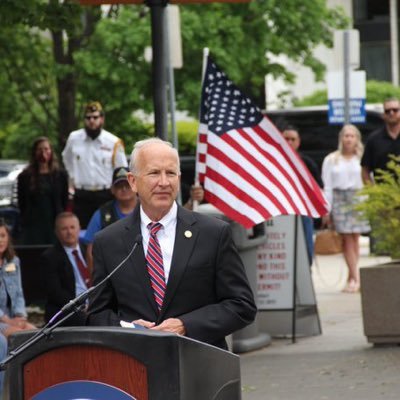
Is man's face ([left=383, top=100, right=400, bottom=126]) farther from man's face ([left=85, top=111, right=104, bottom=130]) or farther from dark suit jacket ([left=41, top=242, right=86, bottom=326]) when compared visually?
dark suit jacket ([left=41, top=242, right=86, bottom=326])

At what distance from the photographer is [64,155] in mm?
15039

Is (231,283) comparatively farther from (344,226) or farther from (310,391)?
(344,226)

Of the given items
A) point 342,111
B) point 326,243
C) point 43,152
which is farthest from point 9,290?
point 342,111

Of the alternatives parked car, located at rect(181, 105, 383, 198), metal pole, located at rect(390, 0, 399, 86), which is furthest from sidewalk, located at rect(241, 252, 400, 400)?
metal pole, located at rect(390, 0, 399, 86)

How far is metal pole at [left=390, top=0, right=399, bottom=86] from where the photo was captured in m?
61.0

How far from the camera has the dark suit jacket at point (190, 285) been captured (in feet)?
18.1

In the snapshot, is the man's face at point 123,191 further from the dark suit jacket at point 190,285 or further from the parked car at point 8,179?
the parked car at point 8,179

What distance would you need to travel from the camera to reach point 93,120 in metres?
14.6

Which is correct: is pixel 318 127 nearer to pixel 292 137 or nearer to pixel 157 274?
pixel 292 137

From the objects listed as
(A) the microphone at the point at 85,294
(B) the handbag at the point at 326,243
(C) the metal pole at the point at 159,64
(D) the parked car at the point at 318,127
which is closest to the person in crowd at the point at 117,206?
(C) the metal pole at the point at 159,64

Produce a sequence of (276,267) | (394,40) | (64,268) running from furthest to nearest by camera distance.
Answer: (394,40), (276,267), (64,268)

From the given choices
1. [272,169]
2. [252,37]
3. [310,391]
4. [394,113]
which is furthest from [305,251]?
[252,37]

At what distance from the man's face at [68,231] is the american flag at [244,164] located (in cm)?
109

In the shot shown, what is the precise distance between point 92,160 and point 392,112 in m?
3.07
